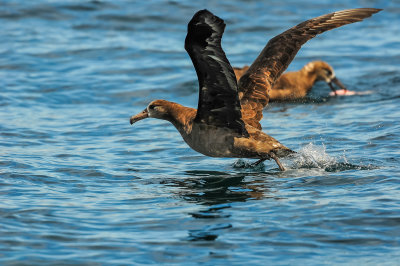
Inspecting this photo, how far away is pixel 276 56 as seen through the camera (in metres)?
10.1

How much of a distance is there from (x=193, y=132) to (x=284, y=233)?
253 centimetres

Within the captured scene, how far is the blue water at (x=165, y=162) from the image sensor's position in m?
6.44

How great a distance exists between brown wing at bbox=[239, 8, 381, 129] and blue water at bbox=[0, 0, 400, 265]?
990 millimetres

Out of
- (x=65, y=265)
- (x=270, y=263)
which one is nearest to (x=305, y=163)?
(x=270, y=263)

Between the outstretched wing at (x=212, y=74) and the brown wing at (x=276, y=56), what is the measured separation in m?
1.20

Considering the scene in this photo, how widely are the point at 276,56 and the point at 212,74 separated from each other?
8.63 feet

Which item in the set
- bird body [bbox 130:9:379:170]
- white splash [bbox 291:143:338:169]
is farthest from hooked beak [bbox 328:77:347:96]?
white splash [bbox 291:143:338:169]

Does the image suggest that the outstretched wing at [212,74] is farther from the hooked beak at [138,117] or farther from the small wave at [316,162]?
the hooked beak at [138,117]

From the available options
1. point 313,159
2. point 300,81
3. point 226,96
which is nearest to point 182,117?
point 226,96

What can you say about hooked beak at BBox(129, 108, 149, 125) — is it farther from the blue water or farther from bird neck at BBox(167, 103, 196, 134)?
the blue water

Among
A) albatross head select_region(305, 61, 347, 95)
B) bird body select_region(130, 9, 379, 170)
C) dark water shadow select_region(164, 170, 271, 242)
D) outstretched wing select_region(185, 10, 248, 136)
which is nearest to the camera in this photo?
dark water shadow select_region(164, 170, 271, 242)

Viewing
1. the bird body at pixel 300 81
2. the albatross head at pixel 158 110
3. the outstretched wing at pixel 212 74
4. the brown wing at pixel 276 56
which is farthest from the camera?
the bird body at pixel 300 81

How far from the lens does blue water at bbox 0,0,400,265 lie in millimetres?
6441

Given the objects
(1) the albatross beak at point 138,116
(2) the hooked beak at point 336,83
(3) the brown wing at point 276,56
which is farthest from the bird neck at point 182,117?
(2) the hooked beak at point 336,83
